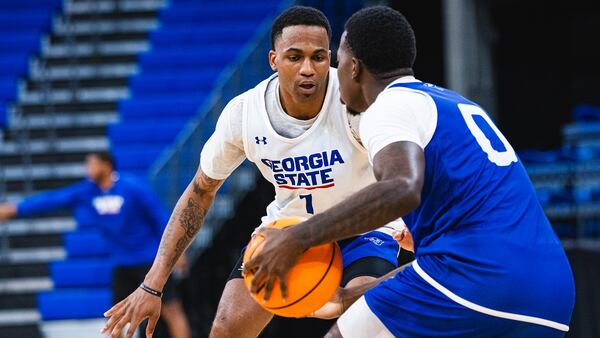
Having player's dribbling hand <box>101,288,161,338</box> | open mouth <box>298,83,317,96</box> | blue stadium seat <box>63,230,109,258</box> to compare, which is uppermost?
open mouth <box>298,83,317,96</box>

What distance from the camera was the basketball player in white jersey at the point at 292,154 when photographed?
4906 mm

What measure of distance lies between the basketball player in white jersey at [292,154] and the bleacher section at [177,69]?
7.19 meters

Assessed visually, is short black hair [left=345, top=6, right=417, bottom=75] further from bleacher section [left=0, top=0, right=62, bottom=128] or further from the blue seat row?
the blue seat row

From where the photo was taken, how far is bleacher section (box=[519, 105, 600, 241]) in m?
10.3

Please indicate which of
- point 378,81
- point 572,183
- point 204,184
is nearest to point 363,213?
point 378,81

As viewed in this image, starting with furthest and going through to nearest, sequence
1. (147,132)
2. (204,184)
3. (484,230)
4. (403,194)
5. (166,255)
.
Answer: (147,132) < (204,184) < (166,255) < (484,230) < (403,194)

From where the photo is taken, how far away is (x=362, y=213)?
3.15 meters

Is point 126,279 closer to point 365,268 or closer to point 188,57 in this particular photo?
point 365,268

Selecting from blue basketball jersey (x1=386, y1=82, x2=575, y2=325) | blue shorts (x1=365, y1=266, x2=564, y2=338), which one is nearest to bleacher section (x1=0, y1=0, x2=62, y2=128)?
blue shorts (x1=365, y1=266, x2=564, y2=338)

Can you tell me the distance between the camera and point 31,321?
36.2 ft

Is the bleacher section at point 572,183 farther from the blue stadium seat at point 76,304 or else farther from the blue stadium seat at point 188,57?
the blue stadium seat at point 76,304

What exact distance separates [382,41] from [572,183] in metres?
6.37

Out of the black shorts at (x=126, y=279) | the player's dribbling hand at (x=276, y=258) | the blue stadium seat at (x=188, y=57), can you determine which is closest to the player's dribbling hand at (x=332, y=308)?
the player's dribbling hand at (x=276, y=258)

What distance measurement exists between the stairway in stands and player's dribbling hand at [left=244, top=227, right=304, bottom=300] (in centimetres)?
747
